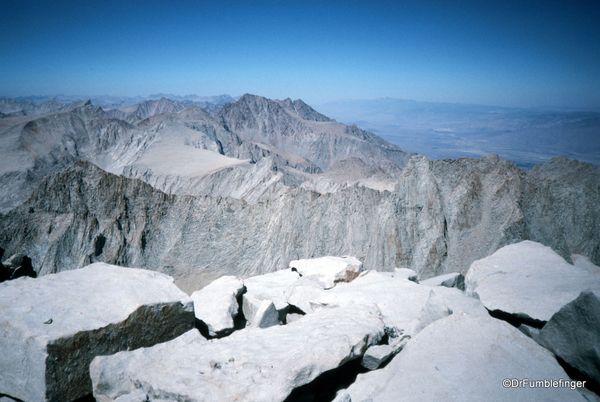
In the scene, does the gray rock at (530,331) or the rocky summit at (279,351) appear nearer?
the rocky summit at (279,351)

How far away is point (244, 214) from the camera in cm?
2919

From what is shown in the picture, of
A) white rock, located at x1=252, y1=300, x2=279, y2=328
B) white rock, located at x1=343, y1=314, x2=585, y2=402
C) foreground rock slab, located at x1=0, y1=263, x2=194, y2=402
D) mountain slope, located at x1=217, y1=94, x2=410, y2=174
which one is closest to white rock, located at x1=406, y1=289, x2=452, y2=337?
white rock, located at x1=343, y1=314, x2=585, y2=402

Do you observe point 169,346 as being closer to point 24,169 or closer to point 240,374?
point 240,374

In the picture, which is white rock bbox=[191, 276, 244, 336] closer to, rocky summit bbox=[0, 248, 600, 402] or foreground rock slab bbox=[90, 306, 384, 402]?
rocky summit bbox=[0, 248, 600, 402]

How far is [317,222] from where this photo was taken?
25156 mm

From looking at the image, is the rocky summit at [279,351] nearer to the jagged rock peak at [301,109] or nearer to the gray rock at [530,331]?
the gray rock at [530,331]

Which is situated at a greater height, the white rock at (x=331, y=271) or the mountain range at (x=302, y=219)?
the white rock at (x=331, y=271)

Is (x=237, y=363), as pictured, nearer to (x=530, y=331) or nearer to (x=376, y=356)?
(x=376, y=356)

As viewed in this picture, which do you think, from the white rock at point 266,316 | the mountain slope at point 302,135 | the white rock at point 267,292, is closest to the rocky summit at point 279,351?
the white rock at point 266,316

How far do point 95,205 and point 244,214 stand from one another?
14749 millimetres

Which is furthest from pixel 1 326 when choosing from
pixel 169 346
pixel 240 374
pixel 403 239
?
pixel 403 239

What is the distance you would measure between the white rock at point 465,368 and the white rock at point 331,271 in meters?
4.04

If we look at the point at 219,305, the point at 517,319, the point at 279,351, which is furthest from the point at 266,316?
the point at 517,319

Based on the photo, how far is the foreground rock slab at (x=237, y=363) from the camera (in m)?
3.95
